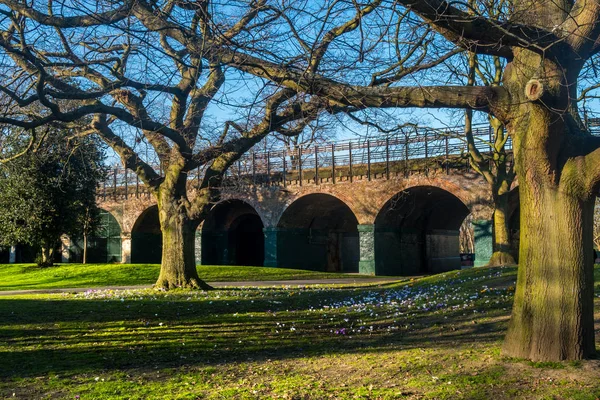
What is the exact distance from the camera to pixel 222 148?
45.7 ft

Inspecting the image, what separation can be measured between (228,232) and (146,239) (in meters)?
5.12

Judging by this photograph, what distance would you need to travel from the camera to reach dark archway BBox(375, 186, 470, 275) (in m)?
29.8

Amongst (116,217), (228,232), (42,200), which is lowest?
(228,232)

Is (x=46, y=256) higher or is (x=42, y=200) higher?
(x=42, y=200)

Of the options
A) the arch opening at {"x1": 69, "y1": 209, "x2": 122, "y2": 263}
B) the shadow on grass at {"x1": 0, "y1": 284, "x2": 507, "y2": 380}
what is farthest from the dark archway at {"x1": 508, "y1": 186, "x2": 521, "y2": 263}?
the arch opening at {"x1": 69, "y1": 209, "x2": 122, "y2": 263}

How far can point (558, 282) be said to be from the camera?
6.18 meters

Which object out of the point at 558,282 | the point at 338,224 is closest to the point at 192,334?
the point at 558,282

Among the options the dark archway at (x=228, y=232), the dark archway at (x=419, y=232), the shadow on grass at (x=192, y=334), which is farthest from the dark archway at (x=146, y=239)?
the shadow on grass at (x=192, y=334)

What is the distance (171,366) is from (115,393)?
124 centimetres

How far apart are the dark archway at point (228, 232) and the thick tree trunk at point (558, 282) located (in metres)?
29.7

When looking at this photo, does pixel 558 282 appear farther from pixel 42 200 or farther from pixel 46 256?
pixel 46 256

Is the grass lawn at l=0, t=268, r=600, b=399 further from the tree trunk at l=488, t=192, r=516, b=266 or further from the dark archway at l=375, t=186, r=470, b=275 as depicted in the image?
the dark archway at l=375, t=186, r=470, b=275

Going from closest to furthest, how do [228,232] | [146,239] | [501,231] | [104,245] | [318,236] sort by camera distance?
[501,231] < [318,236] < [228,232] < [146,239] < [104,245]

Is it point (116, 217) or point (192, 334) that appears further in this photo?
point (116, 217)
